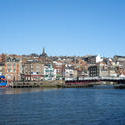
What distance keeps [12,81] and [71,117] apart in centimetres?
10757

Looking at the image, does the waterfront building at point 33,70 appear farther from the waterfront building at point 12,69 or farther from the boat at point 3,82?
the boat at point 3,82

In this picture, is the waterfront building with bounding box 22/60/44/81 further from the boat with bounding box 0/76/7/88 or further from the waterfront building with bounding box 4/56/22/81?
the boat with bounding box 0/76/7/88

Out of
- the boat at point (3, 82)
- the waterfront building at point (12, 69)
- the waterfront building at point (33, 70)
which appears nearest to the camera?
the boat at point (3, 82)

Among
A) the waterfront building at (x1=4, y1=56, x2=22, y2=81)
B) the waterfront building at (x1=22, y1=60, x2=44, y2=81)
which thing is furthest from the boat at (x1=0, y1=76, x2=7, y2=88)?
the waterfront building at (x1=22, y1=60, x2=44, y2=81)

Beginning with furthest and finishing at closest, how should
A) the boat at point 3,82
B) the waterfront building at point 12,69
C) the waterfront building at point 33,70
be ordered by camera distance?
the waterfront building at point 33,70 → the waterfront building at point 12,69 → the boat at point 3,82

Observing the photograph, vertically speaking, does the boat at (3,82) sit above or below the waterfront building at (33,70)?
below

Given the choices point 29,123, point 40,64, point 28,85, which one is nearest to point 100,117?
point 29,123

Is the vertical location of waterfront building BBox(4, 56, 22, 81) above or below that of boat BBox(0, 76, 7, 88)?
above

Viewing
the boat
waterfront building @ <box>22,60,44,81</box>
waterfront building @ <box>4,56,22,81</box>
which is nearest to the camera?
the boat

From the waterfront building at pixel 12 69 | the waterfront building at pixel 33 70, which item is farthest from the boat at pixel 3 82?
the waterfront building at pixel 33 70

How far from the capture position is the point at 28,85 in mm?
144750

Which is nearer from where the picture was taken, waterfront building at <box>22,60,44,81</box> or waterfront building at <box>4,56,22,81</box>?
waterfront building at <box>4,56,22,81</box>

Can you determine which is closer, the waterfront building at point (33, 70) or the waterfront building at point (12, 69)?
the waterfront building at point (12, 69)

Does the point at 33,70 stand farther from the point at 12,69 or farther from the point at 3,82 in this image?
the point at 3,82
